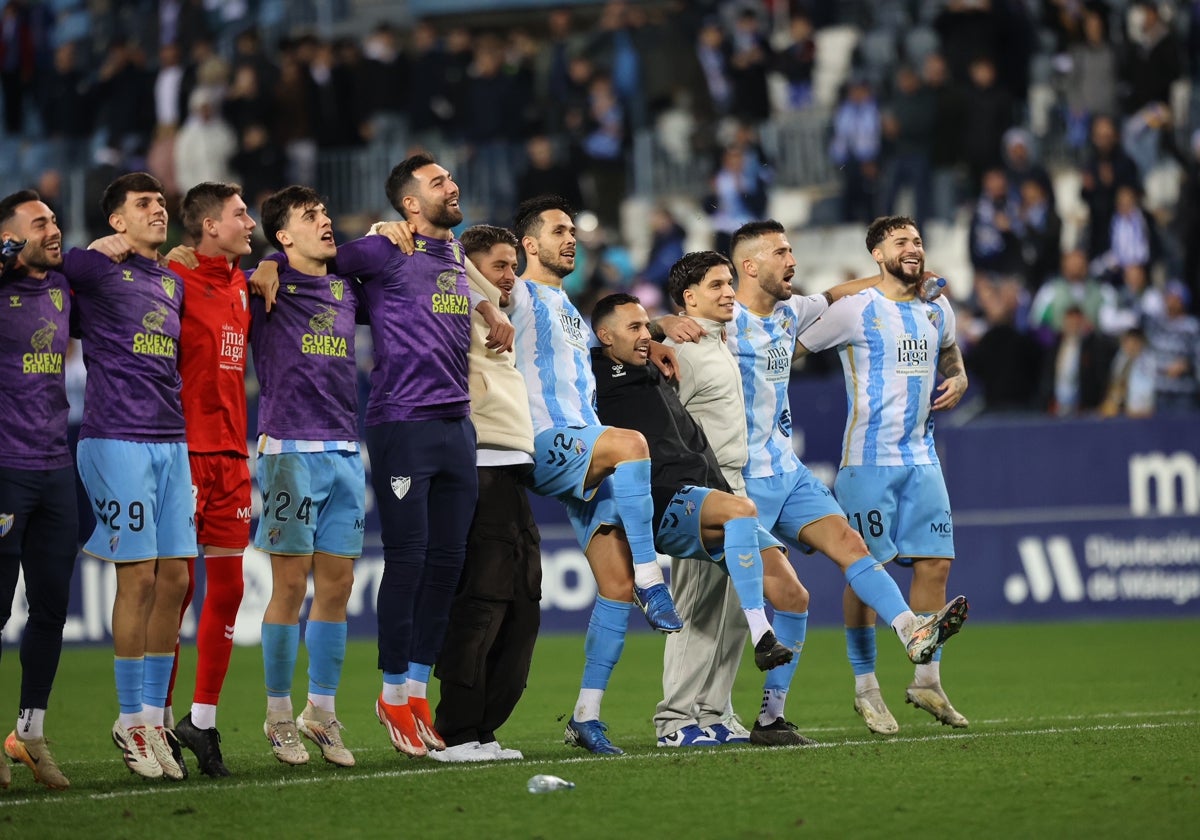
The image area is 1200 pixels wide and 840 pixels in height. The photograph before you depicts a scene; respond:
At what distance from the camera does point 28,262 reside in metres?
7.38

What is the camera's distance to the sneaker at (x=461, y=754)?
25.3 feet

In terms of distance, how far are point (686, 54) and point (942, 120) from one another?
11.6ft

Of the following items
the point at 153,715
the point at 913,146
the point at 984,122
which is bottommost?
the point at 153,715

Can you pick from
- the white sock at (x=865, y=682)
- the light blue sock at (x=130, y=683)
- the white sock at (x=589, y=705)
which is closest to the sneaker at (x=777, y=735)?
the white sock at (x=865, y=682)

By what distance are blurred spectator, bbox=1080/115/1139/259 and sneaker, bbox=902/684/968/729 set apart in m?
10.3

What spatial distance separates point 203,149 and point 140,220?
48.1ft

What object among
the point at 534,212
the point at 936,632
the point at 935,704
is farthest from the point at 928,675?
the point at 534,212

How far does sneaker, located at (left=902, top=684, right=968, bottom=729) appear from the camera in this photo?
343 inches

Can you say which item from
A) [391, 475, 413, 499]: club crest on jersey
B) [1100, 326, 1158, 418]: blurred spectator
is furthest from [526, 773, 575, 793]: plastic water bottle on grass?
[1100, 326, 1158, 418]: blurred spectator

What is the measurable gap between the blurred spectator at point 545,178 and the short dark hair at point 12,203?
12645 millimetres

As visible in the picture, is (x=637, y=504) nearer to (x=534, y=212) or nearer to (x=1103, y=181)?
(x=534, y=212)

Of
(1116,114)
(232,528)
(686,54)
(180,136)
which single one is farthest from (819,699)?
(180,136)

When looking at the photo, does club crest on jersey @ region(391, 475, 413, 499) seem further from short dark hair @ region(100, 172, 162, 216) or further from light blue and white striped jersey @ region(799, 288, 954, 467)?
light blue and white striped jersey @ region(799, 288, 954, 467)

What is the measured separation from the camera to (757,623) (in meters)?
7.68
